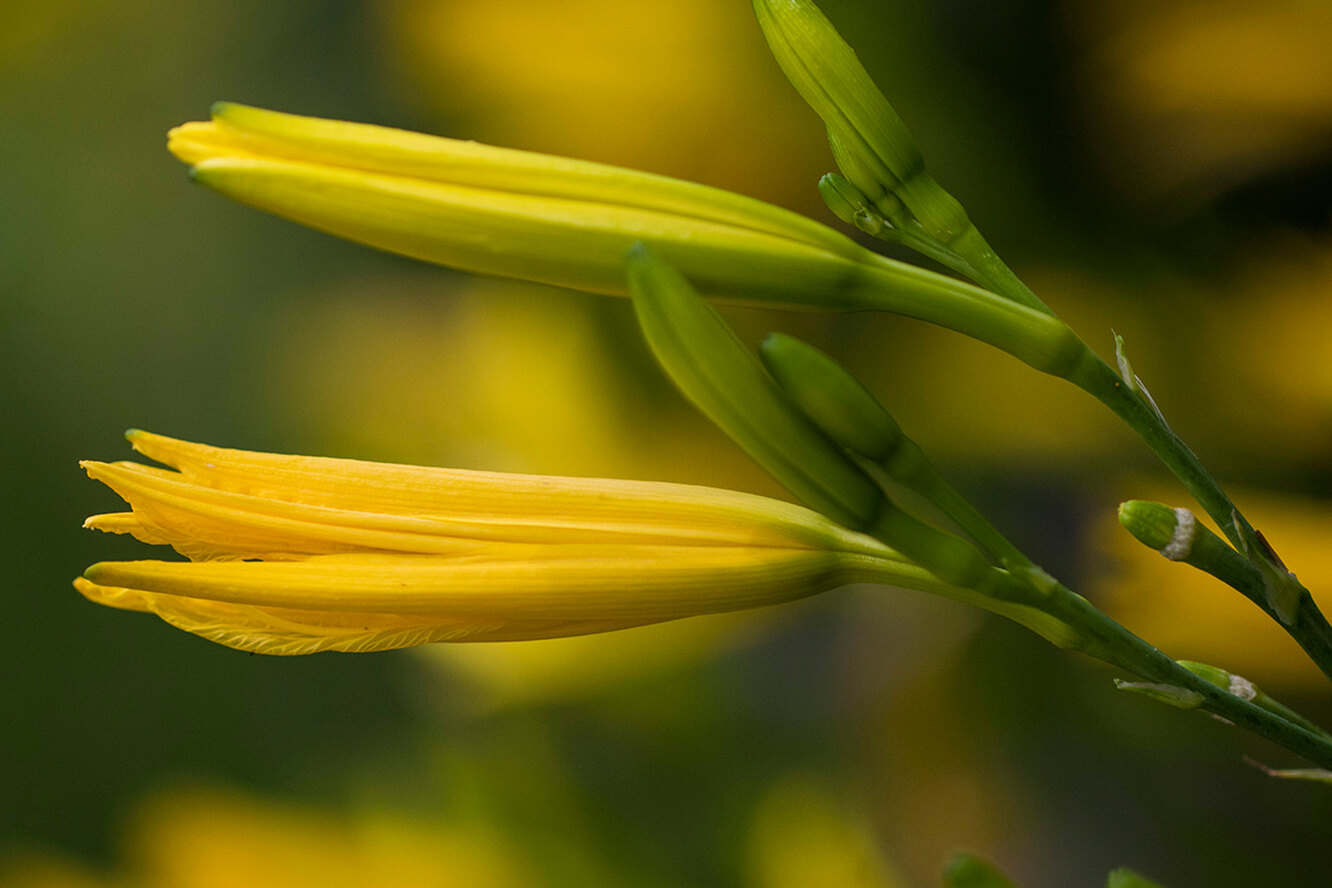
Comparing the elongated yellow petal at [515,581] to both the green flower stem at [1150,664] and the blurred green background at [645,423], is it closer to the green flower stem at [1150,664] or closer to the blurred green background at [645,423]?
the green flower stem at [1150,664]

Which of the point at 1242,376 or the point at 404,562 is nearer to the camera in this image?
the point at 404,562

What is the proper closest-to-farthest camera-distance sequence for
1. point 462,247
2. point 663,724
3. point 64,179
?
point 462,247
point 663,724
point 64,179

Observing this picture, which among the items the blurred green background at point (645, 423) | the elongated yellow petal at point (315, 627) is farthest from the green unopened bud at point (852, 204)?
the blurred green background at point (645, 423)

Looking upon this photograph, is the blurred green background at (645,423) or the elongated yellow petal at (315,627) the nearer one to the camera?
the elongated yellow petal at (315,627)

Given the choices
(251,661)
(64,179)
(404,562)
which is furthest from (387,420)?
(404,562)

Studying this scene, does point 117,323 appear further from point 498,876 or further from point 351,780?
point 498,876

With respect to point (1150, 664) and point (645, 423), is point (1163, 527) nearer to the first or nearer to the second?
point (1150, 664)
